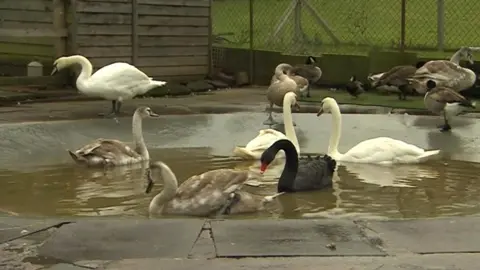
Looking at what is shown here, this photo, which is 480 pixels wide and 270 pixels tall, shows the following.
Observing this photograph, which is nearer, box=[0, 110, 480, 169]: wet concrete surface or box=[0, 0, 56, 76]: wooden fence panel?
box=[0, 110, 480, 169]: wet concrete surface

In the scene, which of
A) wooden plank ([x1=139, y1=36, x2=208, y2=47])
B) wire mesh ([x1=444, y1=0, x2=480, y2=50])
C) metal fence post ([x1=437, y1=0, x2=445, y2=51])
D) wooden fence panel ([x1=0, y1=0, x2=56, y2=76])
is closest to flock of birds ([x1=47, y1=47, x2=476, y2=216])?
metal fence post ([x1=437, y1=0, x2=445, y2=51])

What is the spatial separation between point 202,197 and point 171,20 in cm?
1321

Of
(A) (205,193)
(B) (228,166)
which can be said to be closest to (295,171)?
(A) (205,193)

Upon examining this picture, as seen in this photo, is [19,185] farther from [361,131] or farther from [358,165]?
[361,131]

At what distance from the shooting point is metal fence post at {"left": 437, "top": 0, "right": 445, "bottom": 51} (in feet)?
63.8

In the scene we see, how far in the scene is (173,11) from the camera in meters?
20.0

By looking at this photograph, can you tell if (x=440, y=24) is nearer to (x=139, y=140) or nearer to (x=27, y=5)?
(x=27, y=5)

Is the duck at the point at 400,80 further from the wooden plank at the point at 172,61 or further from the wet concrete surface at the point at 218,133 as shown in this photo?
the wooden plank at the point at 172,61

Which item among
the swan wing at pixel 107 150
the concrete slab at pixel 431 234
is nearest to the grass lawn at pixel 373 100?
the swan wing at pixel 107 150

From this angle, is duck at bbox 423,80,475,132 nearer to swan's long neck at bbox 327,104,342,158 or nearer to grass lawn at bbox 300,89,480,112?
swan's long neck at bbox 327,104,342,158

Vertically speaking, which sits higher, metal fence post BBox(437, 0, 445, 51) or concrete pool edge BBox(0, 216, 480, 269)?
metal fence post BBox(437, 0, 445, 51)

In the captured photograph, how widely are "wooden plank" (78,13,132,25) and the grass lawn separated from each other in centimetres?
427

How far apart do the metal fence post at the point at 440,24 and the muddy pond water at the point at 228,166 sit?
22.7 ft

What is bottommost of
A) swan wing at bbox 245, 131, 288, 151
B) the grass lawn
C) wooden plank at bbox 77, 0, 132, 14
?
the grass lawn
